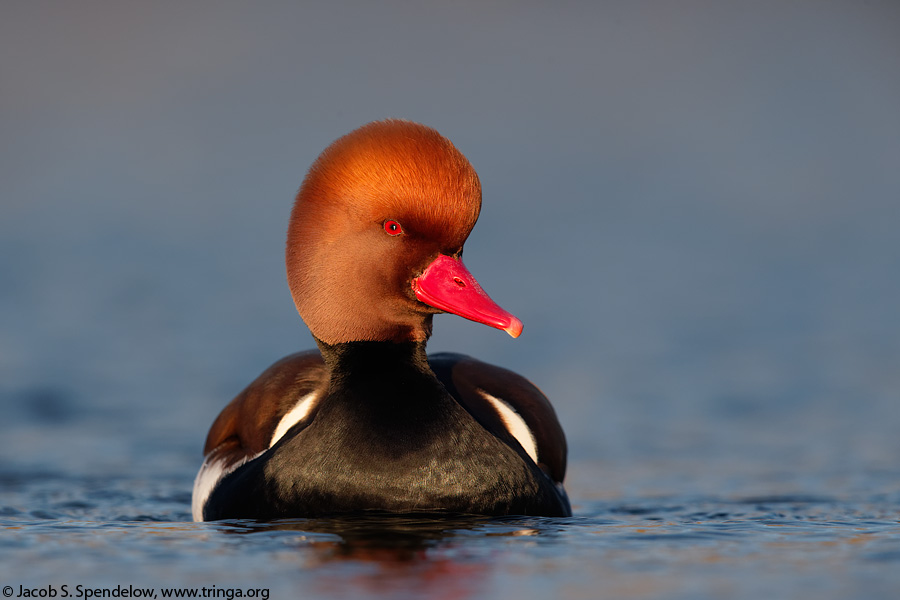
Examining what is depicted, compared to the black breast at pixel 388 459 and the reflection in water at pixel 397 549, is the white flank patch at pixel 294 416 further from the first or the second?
the reflection in water at pixel 397 549

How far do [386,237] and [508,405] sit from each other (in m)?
1.38

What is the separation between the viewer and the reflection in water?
14.4 feet

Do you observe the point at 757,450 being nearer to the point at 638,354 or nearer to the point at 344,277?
the point at 638,354

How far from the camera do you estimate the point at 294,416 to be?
6172 millimetres

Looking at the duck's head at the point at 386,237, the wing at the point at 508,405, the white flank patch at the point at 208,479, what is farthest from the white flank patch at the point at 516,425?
the white flank patch at the point at 208,479

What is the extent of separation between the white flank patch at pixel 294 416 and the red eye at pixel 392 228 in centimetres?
108

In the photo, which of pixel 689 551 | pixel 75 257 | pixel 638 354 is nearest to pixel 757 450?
pixel 638 354

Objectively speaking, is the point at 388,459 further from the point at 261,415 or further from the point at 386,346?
the point at 261,415

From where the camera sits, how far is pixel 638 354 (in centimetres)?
1130

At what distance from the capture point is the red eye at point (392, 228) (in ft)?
18.2

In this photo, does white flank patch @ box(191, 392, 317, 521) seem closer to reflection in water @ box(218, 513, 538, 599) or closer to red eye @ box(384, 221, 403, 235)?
reflection in water @ box(218, 513, 538, 599)

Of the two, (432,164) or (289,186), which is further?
(289,186)

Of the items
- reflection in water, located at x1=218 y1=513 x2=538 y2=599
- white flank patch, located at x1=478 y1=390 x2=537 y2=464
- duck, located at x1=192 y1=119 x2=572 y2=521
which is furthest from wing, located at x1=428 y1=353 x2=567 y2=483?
reflection in water, located at x1=218 y1=513 x2=538 y2=599

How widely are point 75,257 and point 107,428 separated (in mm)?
5358
